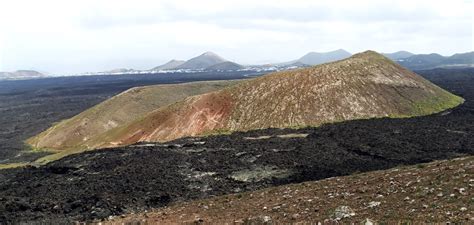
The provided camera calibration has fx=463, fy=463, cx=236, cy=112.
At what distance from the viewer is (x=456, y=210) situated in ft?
69.7

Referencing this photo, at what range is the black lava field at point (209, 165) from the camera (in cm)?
4447

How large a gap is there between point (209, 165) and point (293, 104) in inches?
1491

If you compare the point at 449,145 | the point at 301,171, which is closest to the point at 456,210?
the point at 301,171

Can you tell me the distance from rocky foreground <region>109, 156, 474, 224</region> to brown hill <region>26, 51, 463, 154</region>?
50.5 m

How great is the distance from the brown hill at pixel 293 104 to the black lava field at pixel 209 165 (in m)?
8.69

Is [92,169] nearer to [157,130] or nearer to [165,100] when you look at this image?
[157,130]

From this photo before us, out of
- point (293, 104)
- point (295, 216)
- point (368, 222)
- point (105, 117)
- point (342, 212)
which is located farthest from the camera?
point (105, 117)

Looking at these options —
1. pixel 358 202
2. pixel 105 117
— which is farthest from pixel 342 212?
pixel 105 117

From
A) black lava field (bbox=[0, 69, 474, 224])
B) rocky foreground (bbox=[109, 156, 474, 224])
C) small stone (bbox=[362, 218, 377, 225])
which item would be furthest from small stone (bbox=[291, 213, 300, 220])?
black lava field (bbox=[0, 69, 474, 224])

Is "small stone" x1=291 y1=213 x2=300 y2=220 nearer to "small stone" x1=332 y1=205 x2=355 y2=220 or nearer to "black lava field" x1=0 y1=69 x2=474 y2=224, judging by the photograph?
"small stone" x1=332 y1=205 x2=355 y2=220

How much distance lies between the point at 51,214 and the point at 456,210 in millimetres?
34065

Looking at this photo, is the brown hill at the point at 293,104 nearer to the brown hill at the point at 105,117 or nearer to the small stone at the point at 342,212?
the brown hill at the point at 105,117

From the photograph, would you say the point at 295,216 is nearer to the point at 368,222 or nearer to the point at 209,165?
the point at 368,222

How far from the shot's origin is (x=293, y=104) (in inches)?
3558
